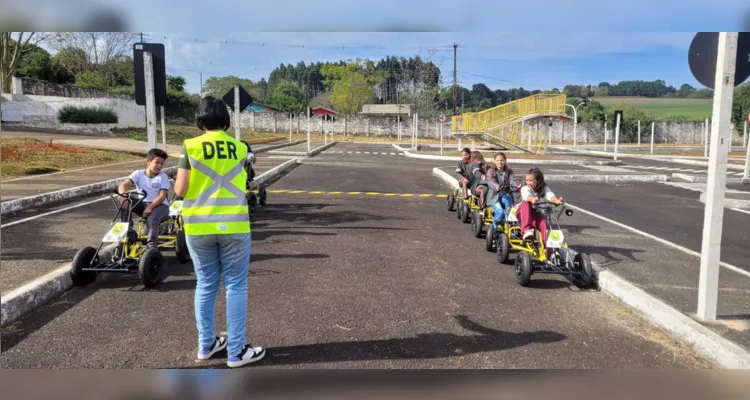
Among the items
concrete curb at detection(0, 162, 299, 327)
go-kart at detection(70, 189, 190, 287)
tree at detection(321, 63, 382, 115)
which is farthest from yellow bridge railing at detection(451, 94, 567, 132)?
tree at detection(321, 63, 382, 115)

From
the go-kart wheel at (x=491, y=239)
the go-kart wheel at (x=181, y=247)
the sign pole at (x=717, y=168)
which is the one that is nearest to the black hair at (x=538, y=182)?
the go-kart wheel at (x=491, y=239)

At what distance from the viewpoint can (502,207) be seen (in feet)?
25.3

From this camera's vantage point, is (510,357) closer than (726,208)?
Yes

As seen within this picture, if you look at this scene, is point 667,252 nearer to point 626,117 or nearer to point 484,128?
point 484,128

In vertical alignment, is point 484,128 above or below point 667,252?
above

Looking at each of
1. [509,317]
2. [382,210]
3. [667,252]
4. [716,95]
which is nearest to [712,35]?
[716,95]

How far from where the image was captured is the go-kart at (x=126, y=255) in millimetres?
5430

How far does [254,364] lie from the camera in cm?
378

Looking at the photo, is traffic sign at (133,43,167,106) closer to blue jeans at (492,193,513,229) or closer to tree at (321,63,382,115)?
blue jeans at (492,193,513,229)

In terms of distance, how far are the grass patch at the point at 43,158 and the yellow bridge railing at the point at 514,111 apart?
19.7 metres

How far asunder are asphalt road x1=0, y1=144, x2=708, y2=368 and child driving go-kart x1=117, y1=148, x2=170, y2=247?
1.91ft

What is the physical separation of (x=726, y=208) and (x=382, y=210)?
800 cm

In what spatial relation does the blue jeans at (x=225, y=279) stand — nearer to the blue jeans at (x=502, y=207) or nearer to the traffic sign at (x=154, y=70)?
the traffic sign at (x=154, y=70)

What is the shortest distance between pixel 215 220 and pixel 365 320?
1675 millimetres
